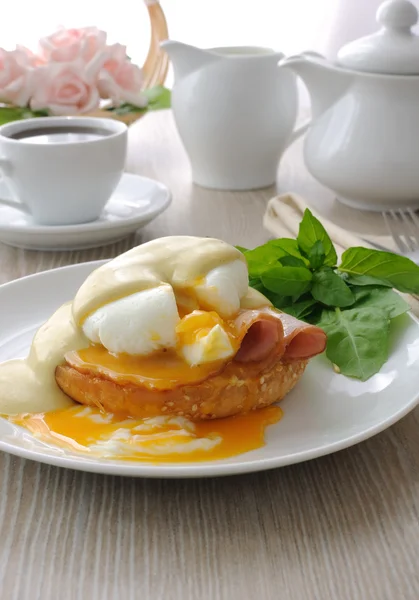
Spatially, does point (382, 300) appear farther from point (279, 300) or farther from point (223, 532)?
point (223, 532)

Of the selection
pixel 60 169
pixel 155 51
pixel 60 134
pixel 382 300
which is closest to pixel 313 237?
pixel 382 300

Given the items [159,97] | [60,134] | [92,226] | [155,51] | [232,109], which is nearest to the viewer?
[92,226]

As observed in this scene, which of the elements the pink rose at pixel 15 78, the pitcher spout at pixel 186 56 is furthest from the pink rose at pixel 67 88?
the pitcher spout at pixel 186 56

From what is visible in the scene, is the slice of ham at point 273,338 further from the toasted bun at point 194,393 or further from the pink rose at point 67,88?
the pink rose at point 67,88

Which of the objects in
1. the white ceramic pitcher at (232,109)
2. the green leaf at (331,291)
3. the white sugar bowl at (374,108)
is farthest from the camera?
the white ceramic pitcher at (232,109)

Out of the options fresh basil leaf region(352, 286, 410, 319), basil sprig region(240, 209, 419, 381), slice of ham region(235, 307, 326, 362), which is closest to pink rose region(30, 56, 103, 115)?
basil sprig region(240, 209, 419, 381)

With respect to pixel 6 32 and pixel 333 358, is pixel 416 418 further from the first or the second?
pixel 6 32

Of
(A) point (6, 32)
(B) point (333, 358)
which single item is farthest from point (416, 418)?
(A) point (6, 32)

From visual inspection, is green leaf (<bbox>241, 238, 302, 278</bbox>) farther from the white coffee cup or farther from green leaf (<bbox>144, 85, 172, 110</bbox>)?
green leaf (<bbox>144, 85, 172, 110</bbox>)
